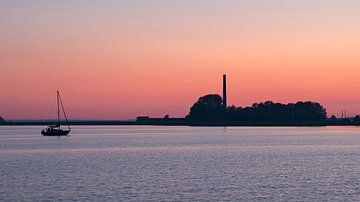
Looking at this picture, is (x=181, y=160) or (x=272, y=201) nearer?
(x=272, y=201)

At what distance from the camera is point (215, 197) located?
57188 millimetres

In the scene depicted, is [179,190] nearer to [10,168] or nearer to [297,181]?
[297,181]

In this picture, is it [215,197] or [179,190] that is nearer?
[215,197]

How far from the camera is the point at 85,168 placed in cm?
8719

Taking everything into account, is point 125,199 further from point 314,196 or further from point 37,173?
point 37,173

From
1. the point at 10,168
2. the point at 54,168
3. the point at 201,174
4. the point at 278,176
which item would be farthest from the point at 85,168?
the point at 278,176

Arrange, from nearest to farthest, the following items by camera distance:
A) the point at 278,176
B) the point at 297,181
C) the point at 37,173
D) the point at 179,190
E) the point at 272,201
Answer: the point at 272,201, the point at 179,190, the point at 297,181, the point at 278,176, the point at 37,173

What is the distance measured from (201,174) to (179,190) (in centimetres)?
1573

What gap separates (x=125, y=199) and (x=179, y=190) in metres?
6.98

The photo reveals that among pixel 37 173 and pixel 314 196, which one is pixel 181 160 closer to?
pixel 37 173

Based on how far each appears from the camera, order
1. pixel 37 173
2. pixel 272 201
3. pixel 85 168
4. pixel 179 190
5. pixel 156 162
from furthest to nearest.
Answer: pixel 156 162 → pixel 85 168 → pixel 37 173 → pixel 179 190 → pixel 272 201

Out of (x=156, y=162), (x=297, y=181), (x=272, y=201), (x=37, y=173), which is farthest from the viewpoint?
(x=156, y=162)

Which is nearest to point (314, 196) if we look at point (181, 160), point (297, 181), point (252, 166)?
point (297, 181)

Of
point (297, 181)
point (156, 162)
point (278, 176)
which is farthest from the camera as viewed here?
point (156, 162)
